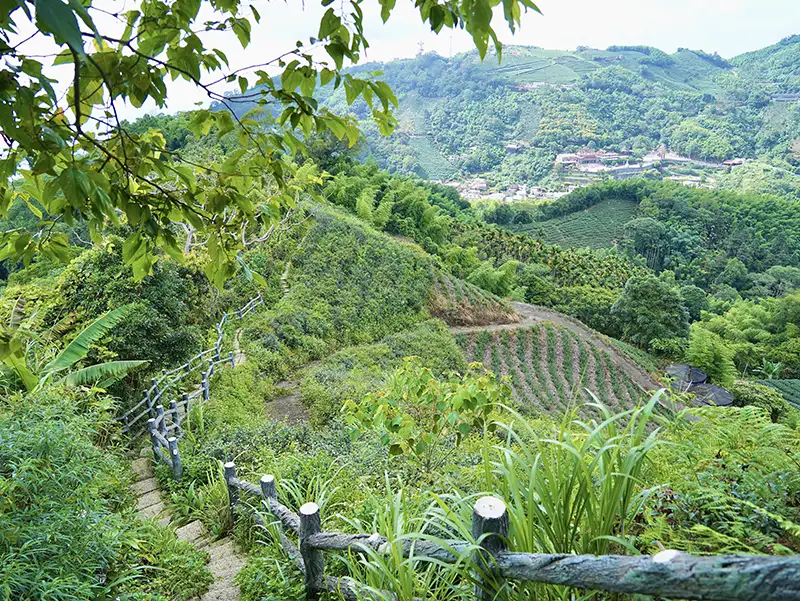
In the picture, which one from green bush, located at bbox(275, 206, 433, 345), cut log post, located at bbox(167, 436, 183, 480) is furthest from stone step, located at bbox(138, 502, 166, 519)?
green bush, located at bbox(275, 206, 433, 345)

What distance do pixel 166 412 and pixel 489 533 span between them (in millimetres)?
4812

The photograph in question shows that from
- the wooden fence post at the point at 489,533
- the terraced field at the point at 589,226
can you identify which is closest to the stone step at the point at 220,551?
the wooden fence post at the point at 489,533

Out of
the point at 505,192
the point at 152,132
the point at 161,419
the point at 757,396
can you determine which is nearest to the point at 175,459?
the point at 161,419

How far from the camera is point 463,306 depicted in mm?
19891

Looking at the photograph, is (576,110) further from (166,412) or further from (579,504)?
(579,504)

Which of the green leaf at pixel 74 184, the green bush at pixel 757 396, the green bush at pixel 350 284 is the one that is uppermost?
the green leaf at pixel 74 184

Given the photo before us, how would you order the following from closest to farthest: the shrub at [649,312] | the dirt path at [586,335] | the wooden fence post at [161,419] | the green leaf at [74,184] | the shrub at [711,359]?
the green leaf at [74,184], the wooden fence post at [161,419], the dirt path at [586,335], the shrub at [711,359], the shrub at [649,312]

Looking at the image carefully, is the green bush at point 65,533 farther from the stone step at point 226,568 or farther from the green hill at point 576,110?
the green hill at point 576,110

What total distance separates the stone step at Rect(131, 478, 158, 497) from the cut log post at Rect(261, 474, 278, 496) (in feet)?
6.83

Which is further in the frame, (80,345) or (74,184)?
(80,345)

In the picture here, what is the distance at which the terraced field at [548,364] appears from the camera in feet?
59.3

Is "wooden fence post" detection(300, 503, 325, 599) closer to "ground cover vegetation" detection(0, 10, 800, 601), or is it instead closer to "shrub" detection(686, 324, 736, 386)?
"ground cover vegetation" detection(0, 10, 800, 601)

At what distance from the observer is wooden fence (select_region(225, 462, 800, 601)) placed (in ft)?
2.74

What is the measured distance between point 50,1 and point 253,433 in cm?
484
